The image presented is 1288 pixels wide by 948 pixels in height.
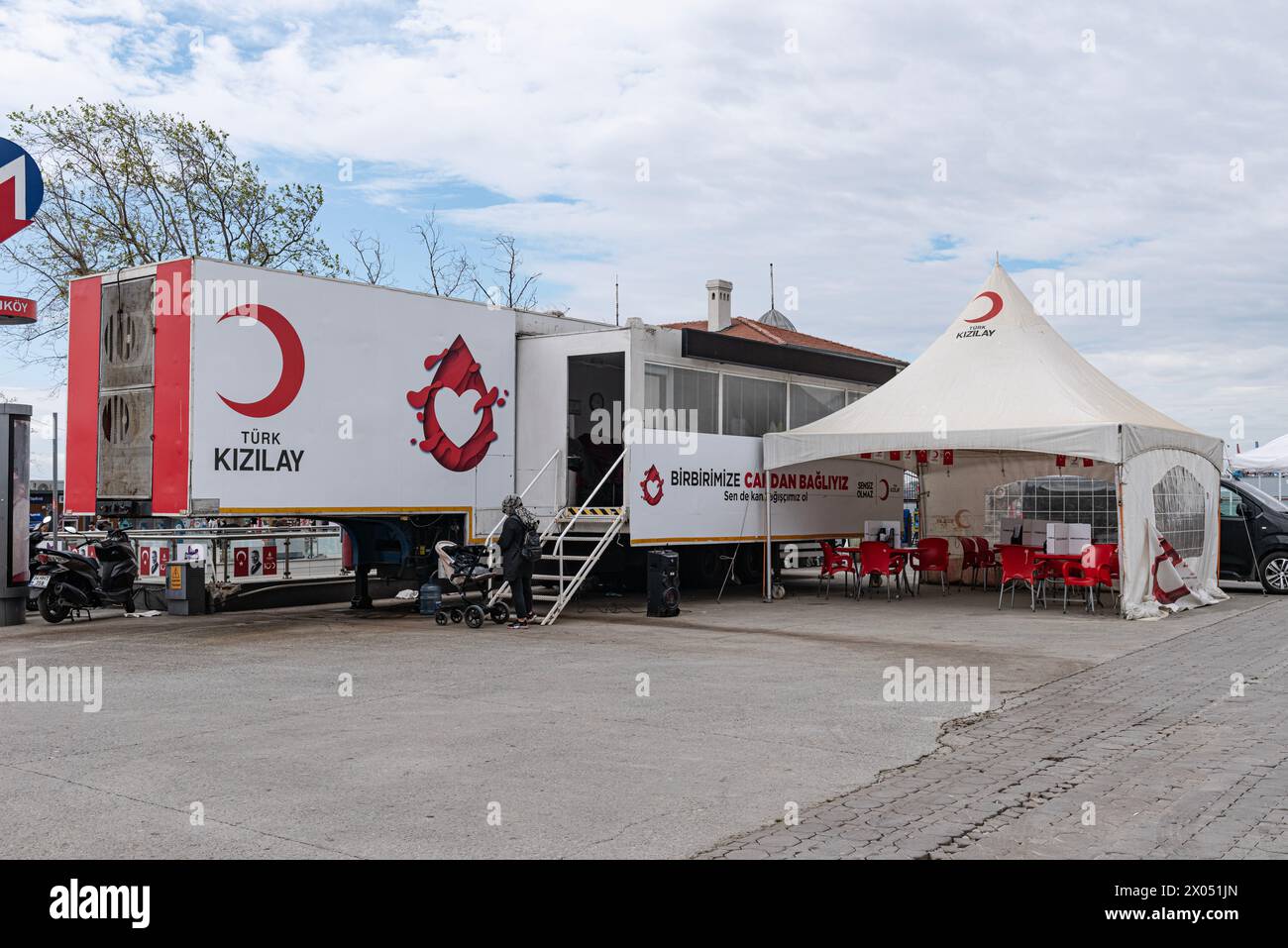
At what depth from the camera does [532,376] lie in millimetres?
15945

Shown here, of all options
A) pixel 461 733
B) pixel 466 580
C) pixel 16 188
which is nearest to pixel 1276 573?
pixel 466 580

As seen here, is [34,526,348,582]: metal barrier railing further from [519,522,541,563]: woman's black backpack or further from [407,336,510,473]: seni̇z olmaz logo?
[519,522,541,563]: woman's black backpack

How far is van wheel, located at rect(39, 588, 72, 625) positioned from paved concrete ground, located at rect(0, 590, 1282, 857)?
369 millimetres

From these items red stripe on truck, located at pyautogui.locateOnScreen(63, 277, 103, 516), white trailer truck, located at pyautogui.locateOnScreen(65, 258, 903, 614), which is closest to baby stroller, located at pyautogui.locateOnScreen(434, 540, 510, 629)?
white trailer truck, located at pyautogui.locateOnScreen(65, 258, 903, 614)

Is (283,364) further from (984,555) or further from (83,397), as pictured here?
(984,555)

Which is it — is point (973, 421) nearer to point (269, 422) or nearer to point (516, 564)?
point (516, 564)

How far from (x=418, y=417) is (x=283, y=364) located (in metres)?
1.96

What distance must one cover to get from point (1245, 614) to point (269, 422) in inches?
481

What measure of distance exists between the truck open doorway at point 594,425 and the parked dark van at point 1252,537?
981 cm

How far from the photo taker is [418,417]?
47.4 ft

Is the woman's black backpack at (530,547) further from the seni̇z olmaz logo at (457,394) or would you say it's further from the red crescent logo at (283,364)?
the red crescent logo at (283,364)

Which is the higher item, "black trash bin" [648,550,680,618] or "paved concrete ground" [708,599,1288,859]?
"black trash bin" [648,550,680,618]

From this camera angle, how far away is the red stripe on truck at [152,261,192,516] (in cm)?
1211

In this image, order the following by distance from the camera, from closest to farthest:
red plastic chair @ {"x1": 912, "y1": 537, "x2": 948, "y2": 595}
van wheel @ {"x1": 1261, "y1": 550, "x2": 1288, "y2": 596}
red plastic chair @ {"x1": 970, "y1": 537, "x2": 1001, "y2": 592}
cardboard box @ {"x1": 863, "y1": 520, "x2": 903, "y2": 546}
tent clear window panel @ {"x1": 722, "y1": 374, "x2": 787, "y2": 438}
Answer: tent clear window panel @ {"x1": 722, "y1": 374, "x2": 787, "y2": 438}, red plastic chair @ {"x1": 912, "y1": 537, "x2": 948, "y2": 595}, cardboard box @ {"x1": 863, "y1": 520, "x2": 903, "y2": 546}, van wheel @ {"x1": 1261, "y1": 550, "x2": 1288, "y2": 596}, red plastic chair @ {"x1": 970, "y1": 537, "x2": 1001, "y2": 592}
